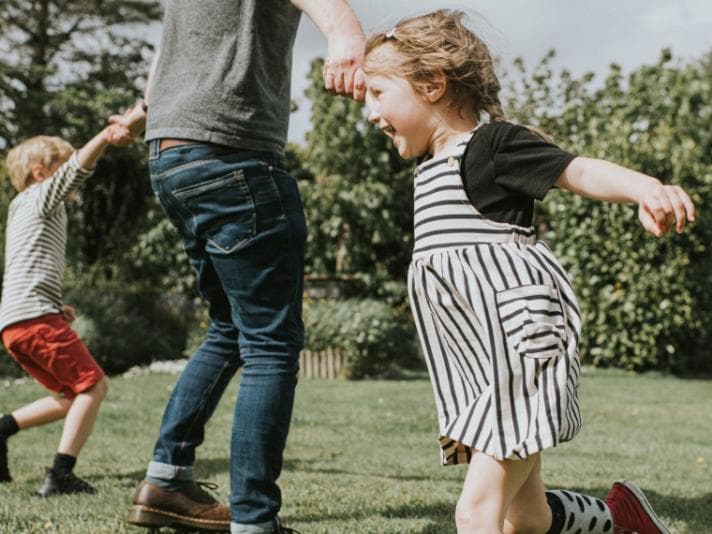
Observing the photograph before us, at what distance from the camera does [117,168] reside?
1579cm

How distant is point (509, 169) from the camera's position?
200 centimetres

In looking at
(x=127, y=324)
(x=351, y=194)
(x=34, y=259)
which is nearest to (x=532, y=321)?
(x=34, y=259)

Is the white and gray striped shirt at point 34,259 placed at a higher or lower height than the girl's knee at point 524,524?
higher

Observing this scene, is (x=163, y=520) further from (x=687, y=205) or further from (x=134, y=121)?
(x=687, y=205)

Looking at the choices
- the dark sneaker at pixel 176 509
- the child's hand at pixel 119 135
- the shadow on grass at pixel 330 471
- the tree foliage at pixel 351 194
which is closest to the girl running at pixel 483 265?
the dark sneaker at pixel 176 509

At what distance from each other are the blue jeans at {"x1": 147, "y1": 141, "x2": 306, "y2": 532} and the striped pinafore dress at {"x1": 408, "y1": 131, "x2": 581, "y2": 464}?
1.50 ft

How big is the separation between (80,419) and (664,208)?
111 inches

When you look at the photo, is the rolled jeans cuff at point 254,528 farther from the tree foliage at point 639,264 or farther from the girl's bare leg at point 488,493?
the tree foliage at point 639,264

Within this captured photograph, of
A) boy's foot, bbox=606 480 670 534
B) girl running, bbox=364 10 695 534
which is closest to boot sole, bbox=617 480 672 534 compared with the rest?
boy's foot, bbox=606 480 670 534

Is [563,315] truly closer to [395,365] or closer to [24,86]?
[395,365]

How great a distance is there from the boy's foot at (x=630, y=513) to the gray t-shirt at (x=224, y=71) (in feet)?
4.63

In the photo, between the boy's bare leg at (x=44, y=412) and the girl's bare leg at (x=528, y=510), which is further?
the boy's bare leg at (x=44, y=412)

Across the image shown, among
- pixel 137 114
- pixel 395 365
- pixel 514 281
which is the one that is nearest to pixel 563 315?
pixel 514 281

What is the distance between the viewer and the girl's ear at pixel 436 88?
2145 millimetres
